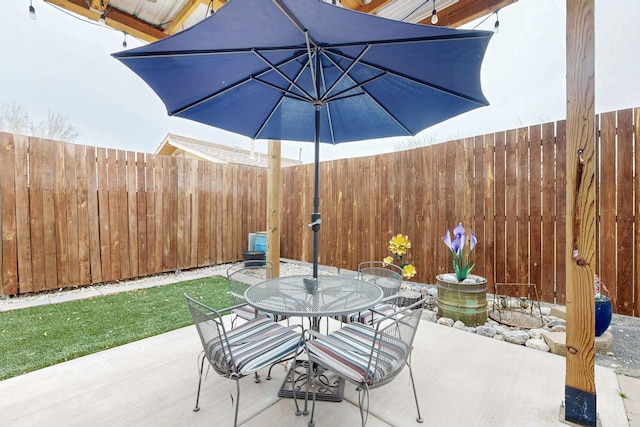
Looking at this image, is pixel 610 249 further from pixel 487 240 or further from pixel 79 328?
pixel 79 328

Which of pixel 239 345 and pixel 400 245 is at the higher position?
pixel 400 245

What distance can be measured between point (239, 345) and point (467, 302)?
248cm

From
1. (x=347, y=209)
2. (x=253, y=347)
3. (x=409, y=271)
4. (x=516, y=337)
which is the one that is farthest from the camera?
(x=347, y=209)

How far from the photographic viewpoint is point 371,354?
1.48 m

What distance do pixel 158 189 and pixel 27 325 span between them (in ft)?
9.22

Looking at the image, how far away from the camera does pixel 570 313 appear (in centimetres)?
172

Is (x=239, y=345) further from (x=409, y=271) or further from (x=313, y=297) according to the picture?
(x=409, y=271)

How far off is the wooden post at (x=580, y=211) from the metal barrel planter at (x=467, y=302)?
1.39m

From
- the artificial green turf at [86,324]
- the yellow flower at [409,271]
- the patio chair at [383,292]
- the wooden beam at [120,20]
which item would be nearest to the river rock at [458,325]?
the patio chair at [383,292]

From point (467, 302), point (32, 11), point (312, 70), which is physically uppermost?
point (32, 11)

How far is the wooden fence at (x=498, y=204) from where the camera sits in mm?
3033

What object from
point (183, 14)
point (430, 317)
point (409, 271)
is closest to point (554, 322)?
point (430, 317)

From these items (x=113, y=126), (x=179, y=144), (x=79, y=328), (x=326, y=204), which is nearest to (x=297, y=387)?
(x=79, y=328)

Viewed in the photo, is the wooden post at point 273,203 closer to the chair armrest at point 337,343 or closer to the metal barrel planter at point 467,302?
the chair armrest at point 337,343
